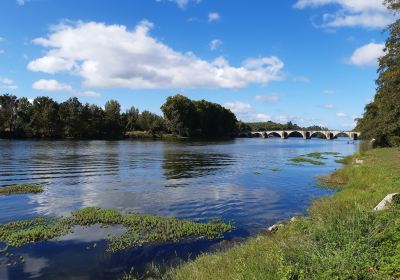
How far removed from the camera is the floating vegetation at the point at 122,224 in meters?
18.5

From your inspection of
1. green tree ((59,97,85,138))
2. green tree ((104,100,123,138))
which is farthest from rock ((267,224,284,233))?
green tree ((104,100,123,138))

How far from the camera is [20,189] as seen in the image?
32.6 m

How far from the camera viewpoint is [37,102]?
167125 millimetres

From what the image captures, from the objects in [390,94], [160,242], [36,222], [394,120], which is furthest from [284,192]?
[394,120]

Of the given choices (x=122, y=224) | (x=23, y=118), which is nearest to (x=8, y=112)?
(x=23, y=118)

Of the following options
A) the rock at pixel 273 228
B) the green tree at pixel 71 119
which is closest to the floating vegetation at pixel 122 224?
the rock at pixel 273 228

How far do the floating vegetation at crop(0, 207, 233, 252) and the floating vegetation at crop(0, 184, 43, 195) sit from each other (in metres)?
10.4

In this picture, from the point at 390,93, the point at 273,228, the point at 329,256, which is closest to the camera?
the point at 329,256

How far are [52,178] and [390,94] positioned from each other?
46.4 m

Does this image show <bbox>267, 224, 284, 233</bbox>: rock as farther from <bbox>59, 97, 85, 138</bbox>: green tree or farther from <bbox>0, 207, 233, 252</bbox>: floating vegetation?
→ <bbox>59, 97, 85, 138</bbox>: green tree

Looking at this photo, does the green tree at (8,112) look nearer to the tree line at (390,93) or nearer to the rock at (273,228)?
the tree line at (390,93)

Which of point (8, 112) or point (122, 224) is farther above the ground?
point (8, 112)

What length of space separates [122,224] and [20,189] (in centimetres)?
1566

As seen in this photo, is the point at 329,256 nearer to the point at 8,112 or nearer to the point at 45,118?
the point at 45,118
